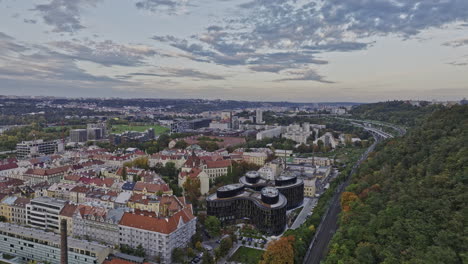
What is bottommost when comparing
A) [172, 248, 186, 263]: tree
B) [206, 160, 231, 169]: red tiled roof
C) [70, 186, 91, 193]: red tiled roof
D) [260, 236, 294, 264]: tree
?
[172, 248, 186, 263]: tree

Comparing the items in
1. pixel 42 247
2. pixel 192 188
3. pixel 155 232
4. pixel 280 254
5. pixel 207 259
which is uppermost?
pixel 155 232

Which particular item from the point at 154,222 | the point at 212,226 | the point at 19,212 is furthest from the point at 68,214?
the point at 212,226

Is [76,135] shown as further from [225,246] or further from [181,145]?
[225,246]

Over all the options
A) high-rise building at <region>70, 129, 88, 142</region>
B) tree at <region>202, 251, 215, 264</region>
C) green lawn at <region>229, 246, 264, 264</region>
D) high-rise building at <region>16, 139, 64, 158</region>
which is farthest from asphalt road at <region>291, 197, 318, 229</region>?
high-rise building at <region>70, 129, 88, 142</region>

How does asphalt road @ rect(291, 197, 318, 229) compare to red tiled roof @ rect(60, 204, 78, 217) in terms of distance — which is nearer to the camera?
red tiled roof @ rect(60, 204, 78, 217)

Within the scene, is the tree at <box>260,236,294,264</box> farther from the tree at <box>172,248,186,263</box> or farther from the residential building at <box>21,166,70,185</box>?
the residential building at <box>21,166,70,185</box>

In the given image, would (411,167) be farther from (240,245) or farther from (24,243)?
(24,243)

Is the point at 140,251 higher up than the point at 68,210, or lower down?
lower down
